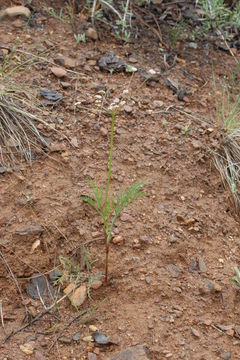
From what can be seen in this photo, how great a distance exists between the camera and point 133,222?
96.5 inches

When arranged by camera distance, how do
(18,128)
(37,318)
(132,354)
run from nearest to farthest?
(132,354) < (37,318) < (18,128)

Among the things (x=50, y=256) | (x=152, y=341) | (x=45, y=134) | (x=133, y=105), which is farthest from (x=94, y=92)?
(x=152, y=341)

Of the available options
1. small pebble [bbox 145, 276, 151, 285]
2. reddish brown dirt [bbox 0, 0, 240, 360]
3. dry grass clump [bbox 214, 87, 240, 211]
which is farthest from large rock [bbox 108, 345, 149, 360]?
dry grass clump [bbox 214, 87, 240, 211]

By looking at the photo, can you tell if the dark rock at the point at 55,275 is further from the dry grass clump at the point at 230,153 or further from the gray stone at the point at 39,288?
the dry grass clump at the point at 230,153

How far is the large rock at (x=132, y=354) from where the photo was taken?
6.57 feet

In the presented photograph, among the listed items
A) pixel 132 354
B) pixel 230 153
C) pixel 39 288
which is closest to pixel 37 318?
pixel 39 288

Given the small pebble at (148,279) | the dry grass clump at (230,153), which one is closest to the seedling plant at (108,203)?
the small pebble at (148,279)

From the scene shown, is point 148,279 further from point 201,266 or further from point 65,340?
point 65,340

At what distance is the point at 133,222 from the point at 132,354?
0.63 m

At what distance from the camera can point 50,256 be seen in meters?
2.32

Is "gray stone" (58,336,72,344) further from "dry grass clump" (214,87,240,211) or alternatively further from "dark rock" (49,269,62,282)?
"dry grass clump" (214,87,240,211)

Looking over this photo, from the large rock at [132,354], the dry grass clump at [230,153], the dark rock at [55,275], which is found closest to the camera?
the large rock at [132,354]

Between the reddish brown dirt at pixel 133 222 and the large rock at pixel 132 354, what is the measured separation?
0.04 metres

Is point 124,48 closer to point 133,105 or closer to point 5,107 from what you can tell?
point 133,105
